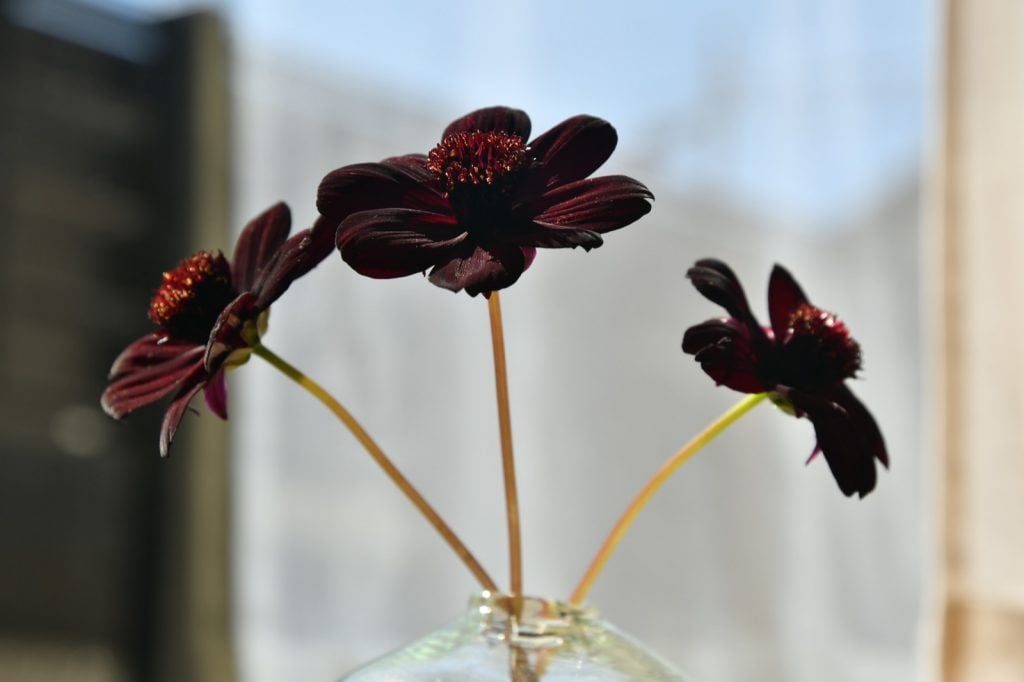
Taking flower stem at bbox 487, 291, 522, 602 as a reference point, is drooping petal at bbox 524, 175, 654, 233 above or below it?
above

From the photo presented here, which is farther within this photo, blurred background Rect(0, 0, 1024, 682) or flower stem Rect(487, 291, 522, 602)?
blurred background Rect(0, 0, 1024, 682)

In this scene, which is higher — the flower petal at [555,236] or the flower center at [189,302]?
the flower petal at [555,236]

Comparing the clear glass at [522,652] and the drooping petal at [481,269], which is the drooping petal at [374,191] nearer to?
the drooping petal at [481,269]

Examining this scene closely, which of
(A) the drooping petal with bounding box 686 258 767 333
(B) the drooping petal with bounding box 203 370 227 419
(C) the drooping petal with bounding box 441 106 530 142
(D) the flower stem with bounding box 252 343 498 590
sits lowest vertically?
(D) the flower stem with bounding box 252 343 498 590

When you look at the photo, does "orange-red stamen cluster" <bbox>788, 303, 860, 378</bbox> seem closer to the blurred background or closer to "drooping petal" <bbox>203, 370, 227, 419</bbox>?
"drooping petal" <bbox>203, 370, 227, 419</bbox>

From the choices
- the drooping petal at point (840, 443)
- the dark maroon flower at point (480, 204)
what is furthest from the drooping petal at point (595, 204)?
the drooping petal at point (840, 443)

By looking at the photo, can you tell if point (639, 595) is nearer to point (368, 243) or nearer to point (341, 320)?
point (341, 320)

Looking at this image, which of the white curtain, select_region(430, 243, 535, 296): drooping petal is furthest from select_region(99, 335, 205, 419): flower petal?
the white curtain
